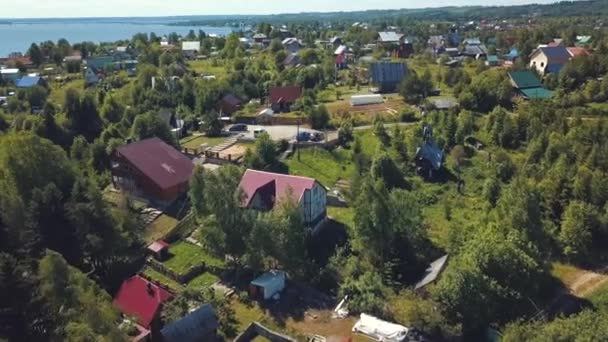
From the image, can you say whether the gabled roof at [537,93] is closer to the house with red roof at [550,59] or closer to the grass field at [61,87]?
the house with red roof at [550,59]

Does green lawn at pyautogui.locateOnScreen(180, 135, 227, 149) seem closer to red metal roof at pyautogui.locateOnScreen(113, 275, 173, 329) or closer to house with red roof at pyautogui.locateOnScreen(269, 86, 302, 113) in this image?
house with red roof at pyautogui.locateOnScreen(269, 86, 302, 113)

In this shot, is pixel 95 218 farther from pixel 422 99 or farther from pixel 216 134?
pixel 422 99

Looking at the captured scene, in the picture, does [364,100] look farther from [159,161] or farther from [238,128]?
[159,161]

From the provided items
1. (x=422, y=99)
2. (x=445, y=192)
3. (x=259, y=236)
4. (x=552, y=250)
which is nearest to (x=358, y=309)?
(x=259, y=236)

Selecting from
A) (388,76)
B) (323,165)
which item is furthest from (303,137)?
(388,76)

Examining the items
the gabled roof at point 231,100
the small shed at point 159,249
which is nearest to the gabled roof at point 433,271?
the small shed at point 159,249

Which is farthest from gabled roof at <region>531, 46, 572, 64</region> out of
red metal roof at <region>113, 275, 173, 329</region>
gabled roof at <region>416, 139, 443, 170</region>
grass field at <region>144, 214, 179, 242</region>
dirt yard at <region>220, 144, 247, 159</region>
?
red metal roof at <region>113, 275, 173, 329</region>

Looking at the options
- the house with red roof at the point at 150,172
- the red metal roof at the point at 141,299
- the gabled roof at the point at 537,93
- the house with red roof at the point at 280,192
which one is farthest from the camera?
the gabled roof at the point at 537,93
